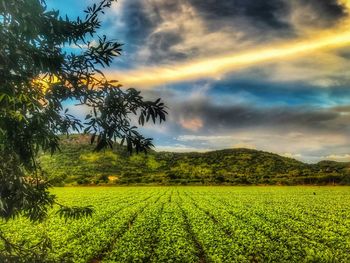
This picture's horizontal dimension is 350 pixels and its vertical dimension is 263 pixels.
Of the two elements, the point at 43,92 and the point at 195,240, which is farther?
the point at 195,240

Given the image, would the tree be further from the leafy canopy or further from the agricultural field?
the agricultural field

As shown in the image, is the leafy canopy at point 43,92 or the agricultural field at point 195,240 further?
the agricultural field at point 195,240

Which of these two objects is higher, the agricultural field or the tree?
the tree

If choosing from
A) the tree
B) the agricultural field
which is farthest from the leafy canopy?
the agricultural field

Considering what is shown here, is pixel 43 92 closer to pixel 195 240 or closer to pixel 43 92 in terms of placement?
pixel 43 92

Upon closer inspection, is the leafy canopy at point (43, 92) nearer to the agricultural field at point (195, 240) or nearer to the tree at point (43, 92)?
the tree at point (43, 92)

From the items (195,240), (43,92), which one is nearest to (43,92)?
(43,92)

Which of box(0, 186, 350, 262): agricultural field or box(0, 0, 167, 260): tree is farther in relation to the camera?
box(0, 186, 350, 262): agricultural field

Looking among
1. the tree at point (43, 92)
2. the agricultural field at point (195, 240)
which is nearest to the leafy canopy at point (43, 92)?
the tree at point (43, 92)

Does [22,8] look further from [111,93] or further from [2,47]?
[111,93]

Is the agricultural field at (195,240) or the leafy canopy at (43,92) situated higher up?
the leafy canopy at (43,92)

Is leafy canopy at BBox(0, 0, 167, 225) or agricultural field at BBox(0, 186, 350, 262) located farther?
agricultural field at BBox(0, 186, 350, 262)

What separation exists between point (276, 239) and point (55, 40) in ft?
64.7

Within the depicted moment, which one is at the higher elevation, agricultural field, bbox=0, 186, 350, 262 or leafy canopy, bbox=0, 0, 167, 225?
leafy canopy, bbox=0, 0, 167, 225
